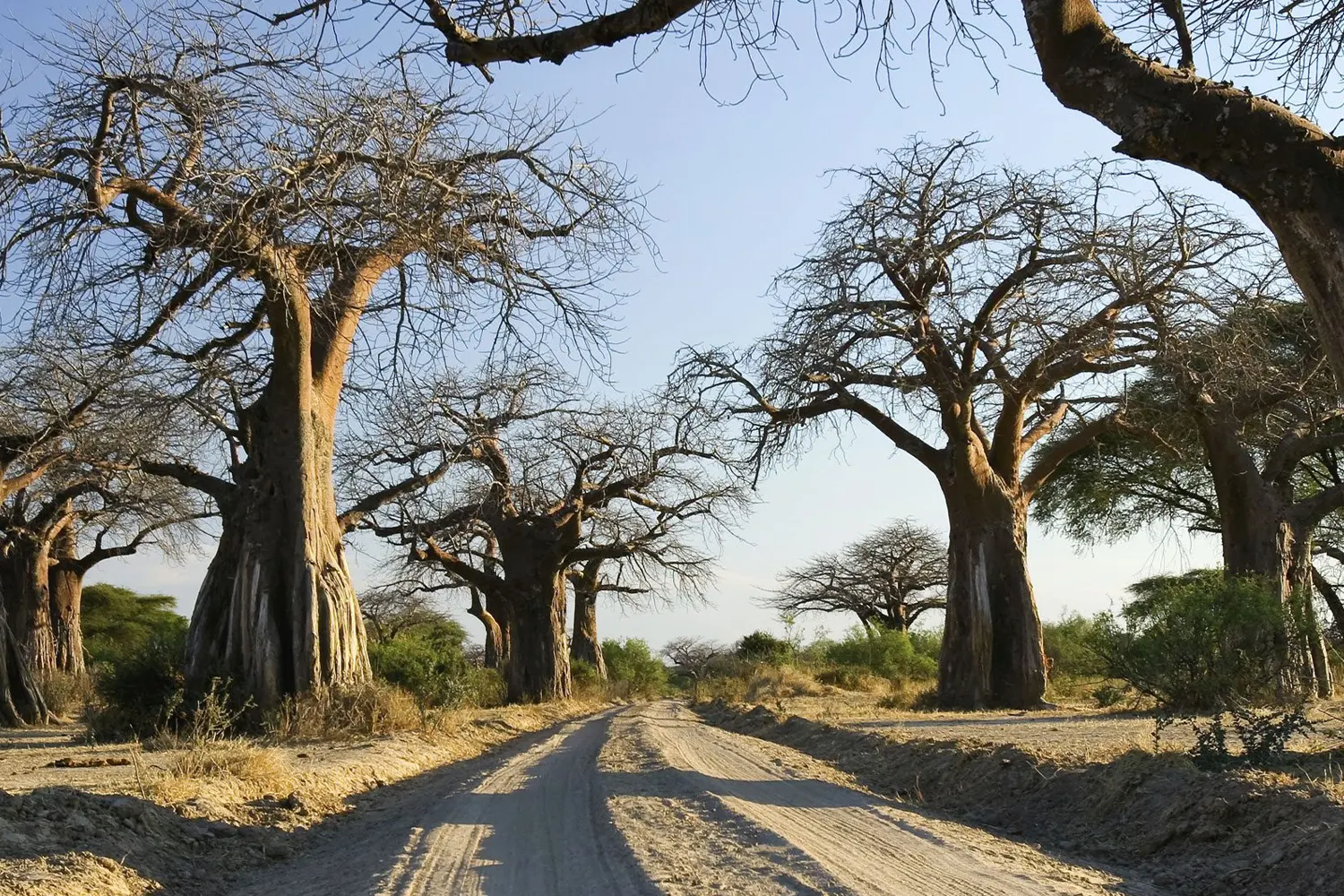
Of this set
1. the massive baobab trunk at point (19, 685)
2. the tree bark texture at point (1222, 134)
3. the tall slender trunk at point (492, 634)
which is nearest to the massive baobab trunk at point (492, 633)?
the tall slender trunk at point (492, 634)

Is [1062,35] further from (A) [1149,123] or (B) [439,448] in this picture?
(B) [439,448]

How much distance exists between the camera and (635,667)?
44.0m

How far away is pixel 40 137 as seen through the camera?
9250 mm

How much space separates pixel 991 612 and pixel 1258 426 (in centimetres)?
568

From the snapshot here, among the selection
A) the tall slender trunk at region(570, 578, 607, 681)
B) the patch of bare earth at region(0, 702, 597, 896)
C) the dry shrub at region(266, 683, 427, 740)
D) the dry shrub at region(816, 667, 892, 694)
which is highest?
the tall slender trunk at region(570, 578, 607, 681)

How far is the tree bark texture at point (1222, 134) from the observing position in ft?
14.2

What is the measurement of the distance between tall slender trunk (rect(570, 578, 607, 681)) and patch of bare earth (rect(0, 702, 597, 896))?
77.9 feet

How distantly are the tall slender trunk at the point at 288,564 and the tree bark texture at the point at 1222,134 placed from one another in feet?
30.9

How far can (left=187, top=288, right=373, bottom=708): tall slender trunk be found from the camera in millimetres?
12688

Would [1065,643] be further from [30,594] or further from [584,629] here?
[30,594]

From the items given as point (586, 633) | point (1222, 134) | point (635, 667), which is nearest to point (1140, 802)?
point (1222, 134)

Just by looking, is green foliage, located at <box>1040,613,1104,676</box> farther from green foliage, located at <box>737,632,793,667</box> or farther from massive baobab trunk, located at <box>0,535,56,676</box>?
massive baobab trunk, located at <box>0,535,56,676</box>

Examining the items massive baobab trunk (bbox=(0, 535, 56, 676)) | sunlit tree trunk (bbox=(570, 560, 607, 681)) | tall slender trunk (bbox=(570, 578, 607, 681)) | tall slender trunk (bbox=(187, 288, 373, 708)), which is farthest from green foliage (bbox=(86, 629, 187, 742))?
tall slender trunk (bbox=(570, 578, 607, 681))

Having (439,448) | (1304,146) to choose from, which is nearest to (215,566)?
(439,448)
